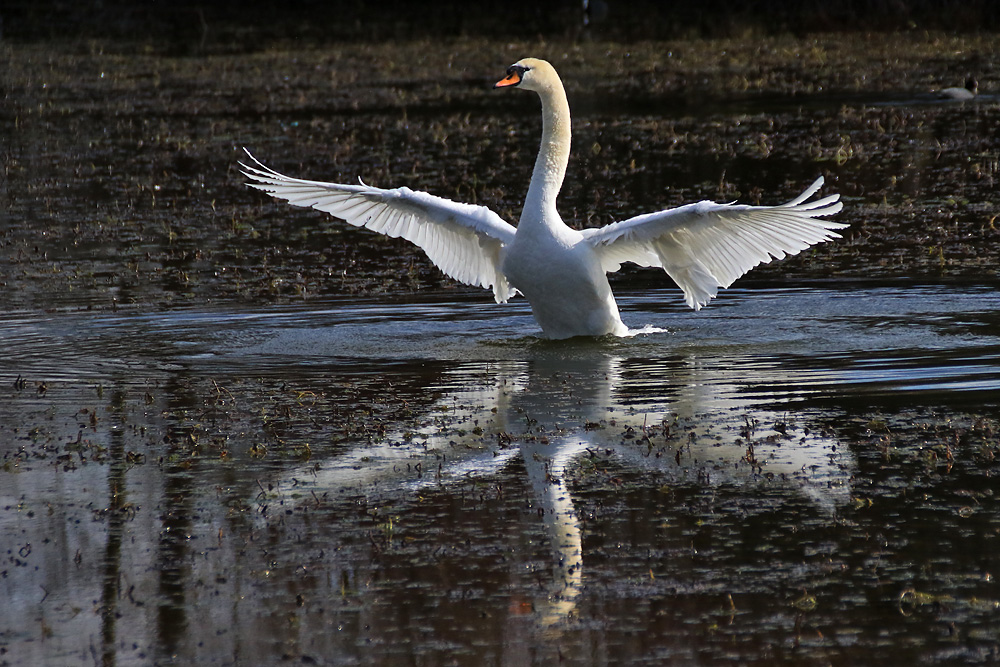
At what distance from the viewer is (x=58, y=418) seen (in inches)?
294

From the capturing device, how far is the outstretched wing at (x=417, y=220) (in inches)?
384

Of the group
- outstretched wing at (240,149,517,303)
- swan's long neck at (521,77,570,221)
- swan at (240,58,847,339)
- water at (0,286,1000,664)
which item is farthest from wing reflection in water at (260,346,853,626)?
outstretched wing at (240,149,517,303)

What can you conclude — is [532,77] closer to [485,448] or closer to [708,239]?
[708,239]

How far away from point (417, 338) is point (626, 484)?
356 centimetres

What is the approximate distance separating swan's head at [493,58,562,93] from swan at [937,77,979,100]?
42.3ft

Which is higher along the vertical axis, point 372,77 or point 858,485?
point 372,77

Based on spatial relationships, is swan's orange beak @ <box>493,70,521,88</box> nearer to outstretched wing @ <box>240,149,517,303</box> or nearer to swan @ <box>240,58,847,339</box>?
swan @ <box>240,58,847,339</box>

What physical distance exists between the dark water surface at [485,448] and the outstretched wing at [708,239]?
17.1 inches

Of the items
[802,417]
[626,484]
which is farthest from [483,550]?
[802,417]

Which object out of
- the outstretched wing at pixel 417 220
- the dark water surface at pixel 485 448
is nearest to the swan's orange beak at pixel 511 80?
the outstretched wing at pixel 417 220

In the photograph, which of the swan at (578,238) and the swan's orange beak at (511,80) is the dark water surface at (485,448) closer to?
the swan at (578,238)

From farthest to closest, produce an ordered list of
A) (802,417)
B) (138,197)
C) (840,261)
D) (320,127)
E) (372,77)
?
(372,77) < (320,127) < (138,197) < (840,261) < (802,417)

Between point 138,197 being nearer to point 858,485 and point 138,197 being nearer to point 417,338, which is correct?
point 417,338

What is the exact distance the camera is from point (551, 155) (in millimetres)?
9289
